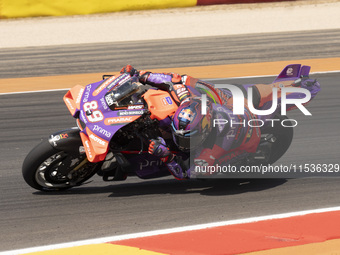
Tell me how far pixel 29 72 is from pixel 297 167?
8.30 m

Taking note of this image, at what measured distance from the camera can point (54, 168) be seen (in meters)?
6.91

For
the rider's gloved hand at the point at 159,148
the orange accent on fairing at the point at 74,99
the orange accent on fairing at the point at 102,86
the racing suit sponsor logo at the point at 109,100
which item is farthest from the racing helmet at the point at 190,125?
the orange accent on fairing at the point at 74,99

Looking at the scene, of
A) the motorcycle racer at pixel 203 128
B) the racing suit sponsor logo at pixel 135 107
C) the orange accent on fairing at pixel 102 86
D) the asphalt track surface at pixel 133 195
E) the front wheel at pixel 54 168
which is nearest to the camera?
the asphalt track surface at pixel 133 195

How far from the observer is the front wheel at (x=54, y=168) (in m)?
6.76

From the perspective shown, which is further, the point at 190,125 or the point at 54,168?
the point at 54,168

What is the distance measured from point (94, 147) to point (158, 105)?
82 cm

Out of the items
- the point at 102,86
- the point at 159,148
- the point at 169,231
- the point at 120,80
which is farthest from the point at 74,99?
the point at 169,231

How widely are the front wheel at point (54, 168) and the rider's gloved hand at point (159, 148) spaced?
826 mm

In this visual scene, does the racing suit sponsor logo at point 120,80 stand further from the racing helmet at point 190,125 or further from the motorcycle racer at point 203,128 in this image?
the racing helmet at point 190,125

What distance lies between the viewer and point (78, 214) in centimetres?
659

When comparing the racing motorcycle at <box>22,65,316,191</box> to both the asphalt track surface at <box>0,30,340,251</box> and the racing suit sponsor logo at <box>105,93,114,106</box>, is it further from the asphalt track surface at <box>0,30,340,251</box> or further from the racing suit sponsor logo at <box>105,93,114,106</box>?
the asphalt track surface at <box>0,30,340,251</box>

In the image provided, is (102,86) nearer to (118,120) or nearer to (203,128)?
(118,120)

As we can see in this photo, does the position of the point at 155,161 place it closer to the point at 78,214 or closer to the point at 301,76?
the point at 78,214

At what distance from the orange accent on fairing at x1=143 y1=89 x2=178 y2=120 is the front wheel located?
3.00 ft
